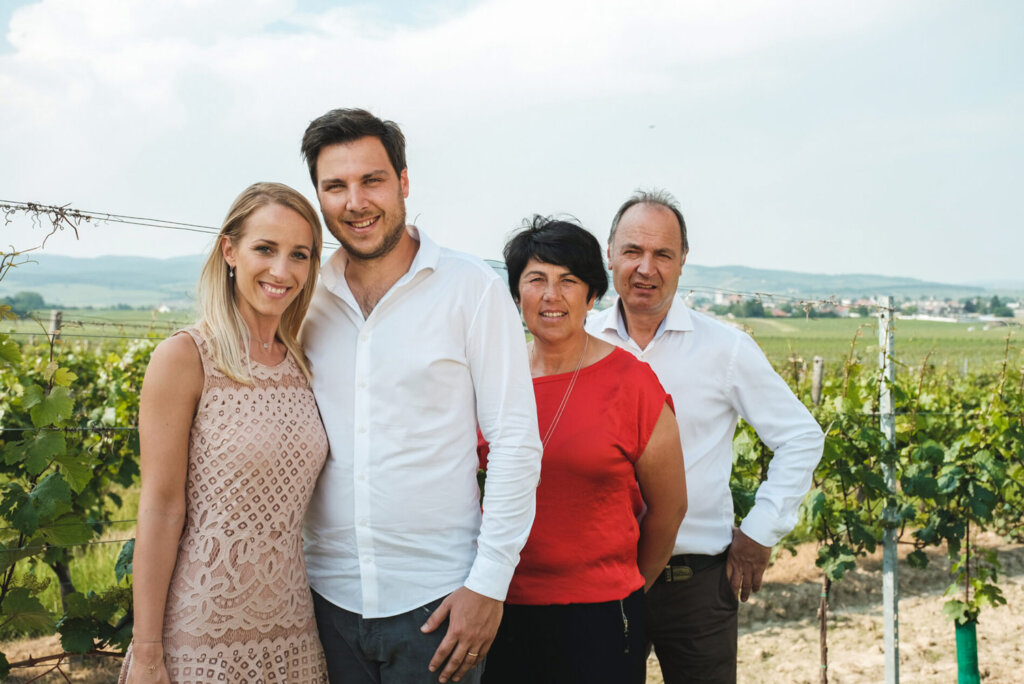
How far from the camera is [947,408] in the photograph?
24.1 ft

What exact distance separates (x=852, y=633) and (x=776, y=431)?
130 inches

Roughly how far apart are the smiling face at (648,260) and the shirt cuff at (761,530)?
737mm

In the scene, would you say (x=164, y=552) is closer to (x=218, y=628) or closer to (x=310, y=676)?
(x=218, y=628)

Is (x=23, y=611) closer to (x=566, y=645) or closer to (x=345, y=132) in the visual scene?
(x=566, y=645)

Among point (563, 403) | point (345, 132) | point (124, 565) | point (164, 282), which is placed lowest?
point (124, 565)

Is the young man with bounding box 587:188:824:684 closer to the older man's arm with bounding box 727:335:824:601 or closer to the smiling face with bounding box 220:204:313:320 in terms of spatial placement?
the older man's arm with bounding box 727:335:824:601

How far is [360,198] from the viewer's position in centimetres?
206

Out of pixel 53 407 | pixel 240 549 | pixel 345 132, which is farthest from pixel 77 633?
pixel 345 132

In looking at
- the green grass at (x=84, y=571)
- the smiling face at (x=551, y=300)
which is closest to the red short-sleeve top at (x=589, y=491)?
the smiling face at (x=551, y=300)

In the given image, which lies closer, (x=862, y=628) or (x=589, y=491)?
(x=589, y=491)

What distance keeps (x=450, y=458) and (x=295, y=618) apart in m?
0.51

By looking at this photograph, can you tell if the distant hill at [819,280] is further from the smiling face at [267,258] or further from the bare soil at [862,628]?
the smiling face at [267,258]

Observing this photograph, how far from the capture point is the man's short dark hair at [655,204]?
2.89 metres

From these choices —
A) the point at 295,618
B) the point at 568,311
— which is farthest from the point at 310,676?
the point at 568,311
